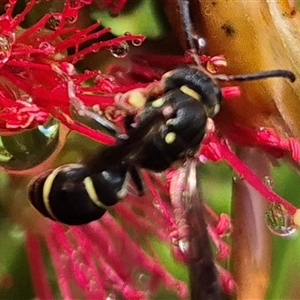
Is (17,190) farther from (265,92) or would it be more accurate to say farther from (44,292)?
(265,92)

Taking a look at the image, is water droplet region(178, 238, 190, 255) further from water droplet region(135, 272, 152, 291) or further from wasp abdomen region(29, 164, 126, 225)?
water droplet region(135, 272, 152, 291)

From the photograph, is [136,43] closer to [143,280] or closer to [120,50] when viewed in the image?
[120,50]

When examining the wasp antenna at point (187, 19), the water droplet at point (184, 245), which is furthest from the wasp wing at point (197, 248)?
the wasp antenna at point (187, 19)

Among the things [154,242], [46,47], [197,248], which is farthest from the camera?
[154,242]

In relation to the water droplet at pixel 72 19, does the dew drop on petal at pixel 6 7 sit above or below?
above

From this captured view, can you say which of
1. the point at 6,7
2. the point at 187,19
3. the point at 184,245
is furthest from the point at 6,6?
Answer: the point at 184,245

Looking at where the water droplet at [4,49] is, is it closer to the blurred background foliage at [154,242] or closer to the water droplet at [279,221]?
the blurred background foliage at [154,242]
